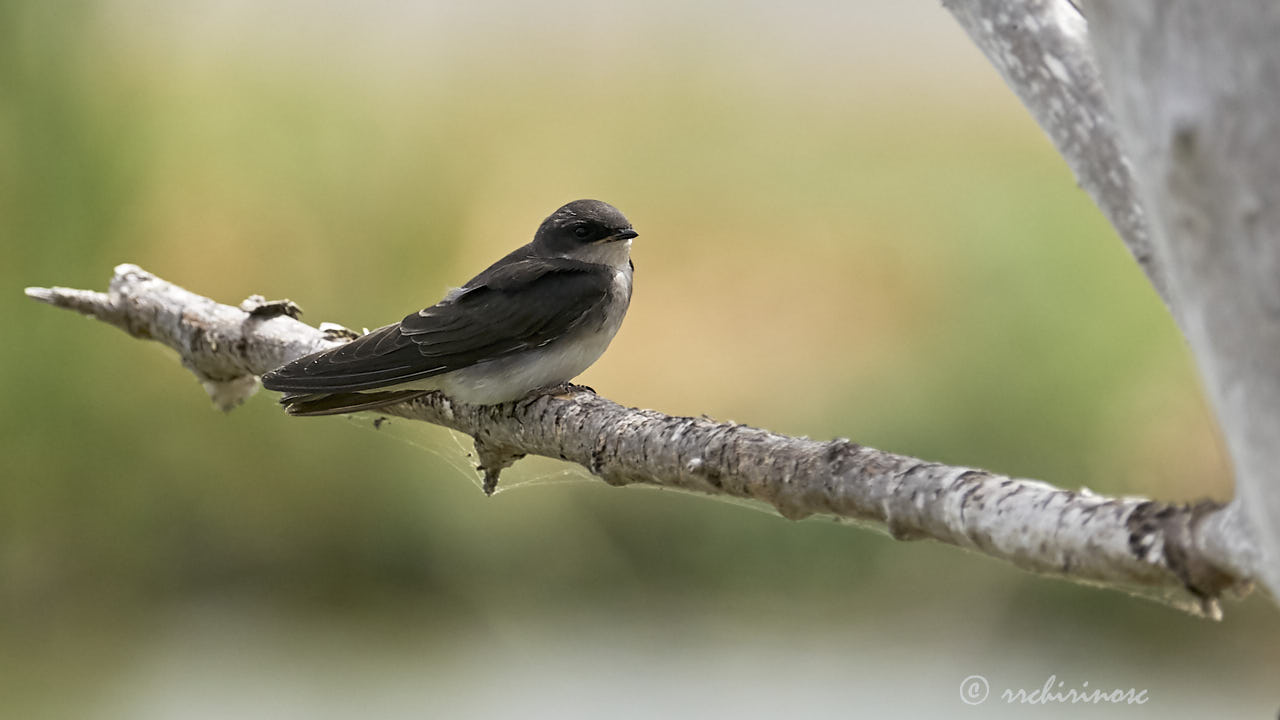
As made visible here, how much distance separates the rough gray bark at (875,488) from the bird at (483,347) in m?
0.09

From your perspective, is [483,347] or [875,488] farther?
[483,347]

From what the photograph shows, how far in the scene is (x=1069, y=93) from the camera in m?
1.54

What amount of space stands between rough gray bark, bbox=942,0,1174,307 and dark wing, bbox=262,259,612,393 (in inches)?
52.3

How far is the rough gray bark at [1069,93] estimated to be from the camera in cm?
150

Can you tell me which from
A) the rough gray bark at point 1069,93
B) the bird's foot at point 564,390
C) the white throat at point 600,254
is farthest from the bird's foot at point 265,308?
the rough gray bark at point 1069,93

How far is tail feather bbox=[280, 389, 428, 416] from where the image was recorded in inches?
103

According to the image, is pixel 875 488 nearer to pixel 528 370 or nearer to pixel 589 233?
pixel 528 370

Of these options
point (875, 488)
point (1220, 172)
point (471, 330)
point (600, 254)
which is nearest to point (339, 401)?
point (471, 330)

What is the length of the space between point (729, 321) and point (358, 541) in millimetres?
2141

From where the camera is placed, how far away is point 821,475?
1.61 meters

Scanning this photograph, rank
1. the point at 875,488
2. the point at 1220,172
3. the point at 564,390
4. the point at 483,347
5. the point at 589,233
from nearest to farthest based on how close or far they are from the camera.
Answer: the point at 1220,172
the point at 875,488
the point at 564,390
the point at 483,347
the point at 589,233

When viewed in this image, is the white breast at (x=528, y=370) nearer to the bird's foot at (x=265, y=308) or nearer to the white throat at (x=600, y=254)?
the white throat at (x=600, y=254)

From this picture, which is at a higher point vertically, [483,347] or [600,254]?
[600,254]

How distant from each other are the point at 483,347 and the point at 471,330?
0.07 meters
